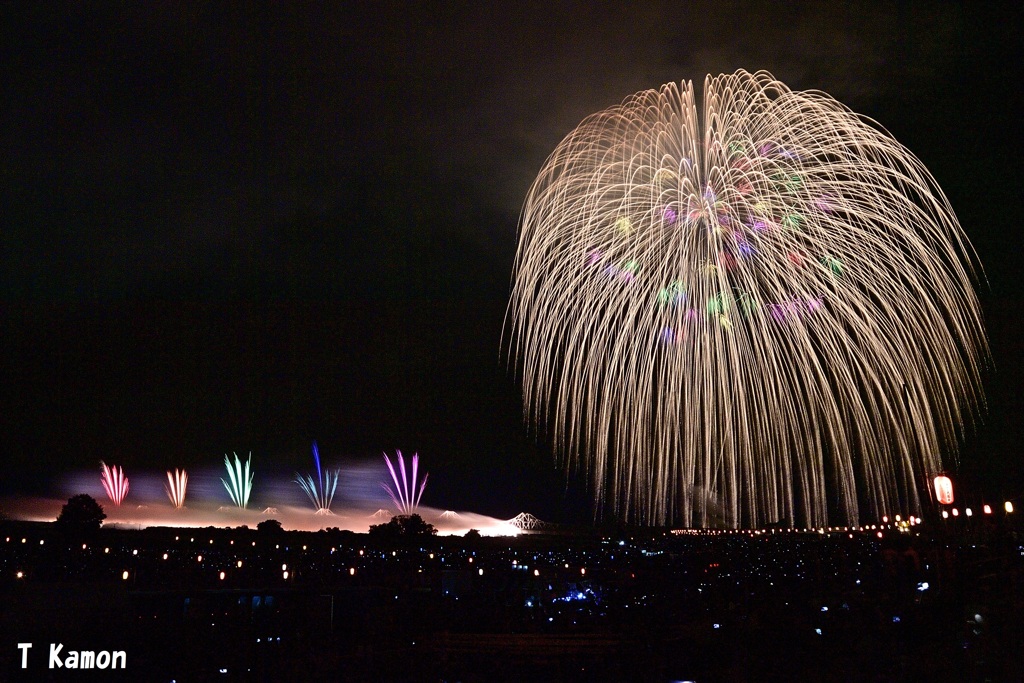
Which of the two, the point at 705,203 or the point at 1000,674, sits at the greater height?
the point at 705,203

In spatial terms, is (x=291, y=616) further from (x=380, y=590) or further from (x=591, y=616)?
(x=591, y=616)

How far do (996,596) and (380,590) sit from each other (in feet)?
95.2

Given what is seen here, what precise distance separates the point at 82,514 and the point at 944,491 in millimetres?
103212

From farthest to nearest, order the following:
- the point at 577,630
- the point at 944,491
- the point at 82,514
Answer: the point at 82,514 → the point at 944,491 → the point at 577,630

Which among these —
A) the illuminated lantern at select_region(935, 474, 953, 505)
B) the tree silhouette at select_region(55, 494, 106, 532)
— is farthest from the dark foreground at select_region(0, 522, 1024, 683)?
the tree silhouette at select_region(55, 494, 106, 532)

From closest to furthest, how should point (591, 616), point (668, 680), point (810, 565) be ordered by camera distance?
point (668, 680) < point (591, 616) < point (810, 565)

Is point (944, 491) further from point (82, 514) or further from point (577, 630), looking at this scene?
point (82, 514)

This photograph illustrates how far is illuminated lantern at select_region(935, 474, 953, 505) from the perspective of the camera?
39.4m

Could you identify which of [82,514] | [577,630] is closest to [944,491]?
[577,630]

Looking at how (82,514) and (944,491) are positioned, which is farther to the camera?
(82,514)

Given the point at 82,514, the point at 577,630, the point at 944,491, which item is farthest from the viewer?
the point at 82,514

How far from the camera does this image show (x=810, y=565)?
4400cm

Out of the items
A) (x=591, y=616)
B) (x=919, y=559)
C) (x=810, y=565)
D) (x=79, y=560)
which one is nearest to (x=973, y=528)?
(x=810, y=565)

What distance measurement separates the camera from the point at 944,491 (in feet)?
130
